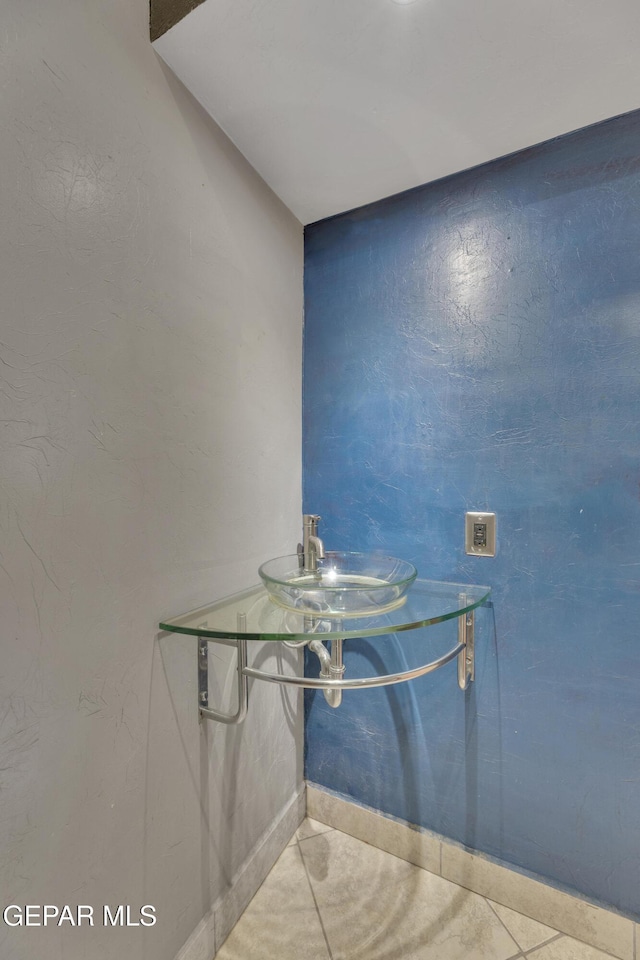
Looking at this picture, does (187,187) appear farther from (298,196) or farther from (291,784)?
(291,784)

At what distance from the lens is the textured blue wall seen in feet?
3.37

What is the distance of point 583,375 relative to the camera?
106 centimetres

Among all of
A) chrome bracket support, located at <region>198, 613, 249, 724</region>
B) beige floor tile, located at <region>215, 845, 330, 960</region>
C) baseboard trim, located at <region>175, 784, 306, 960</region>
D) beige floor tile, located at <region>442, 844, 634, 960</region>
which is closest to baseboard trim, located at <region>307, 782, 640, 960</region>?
beige floor tile, located at <region>442, 844, 634, 960</region>

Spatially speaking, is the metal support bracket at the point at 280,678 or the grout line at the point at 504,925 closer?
the metal support bracket at the point at 280,678

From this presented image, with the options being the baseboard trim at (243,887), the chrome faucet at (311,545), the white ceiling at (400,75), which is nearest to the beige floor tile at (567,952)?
the baseboard trim at (243,887)

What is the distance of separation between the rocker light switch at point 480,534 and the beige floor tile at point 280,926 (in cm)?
101

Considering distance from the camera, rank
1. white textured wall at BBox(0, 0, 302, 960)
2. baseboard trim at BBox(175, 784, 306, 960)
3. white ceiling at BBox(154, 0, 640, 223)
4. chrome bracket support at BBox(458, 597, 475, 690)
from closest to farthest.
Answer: white textured wall at BBox(0, 0, 302, 960) → white ceiling at BBox(154, 0, 640, 223) → baseboard trim at BBox(175, 784, 306, 960) → chrome bracket support at BBox(458, 597, 475, 690)

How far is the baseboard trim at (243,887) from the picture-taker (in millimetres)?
954

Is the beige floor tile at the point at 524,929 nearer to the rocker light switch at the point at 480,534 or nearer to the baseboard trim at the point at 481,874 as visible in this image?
the baseboard trim at the point at 481,874

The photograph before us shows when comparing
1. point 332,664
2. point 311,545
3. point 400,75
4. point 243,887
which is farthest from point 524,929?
point 400,75

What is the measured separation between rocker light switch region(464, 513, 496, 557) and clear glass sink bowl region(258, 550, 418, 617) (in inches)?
6.8

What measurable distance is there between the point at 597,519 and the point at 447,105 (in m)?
1.04

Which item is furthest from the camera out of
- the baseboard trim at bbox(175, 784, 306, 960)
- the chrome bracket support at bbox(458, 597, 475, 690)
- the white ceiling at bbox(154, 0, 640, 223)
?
the chrome bracket support at bbox(458, 597, 475, 690)

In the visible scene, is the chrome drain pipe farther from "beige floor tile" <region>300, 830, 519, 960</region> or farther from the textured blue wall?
"beige floor tile" <region>300, 830, 519, 960</region>
